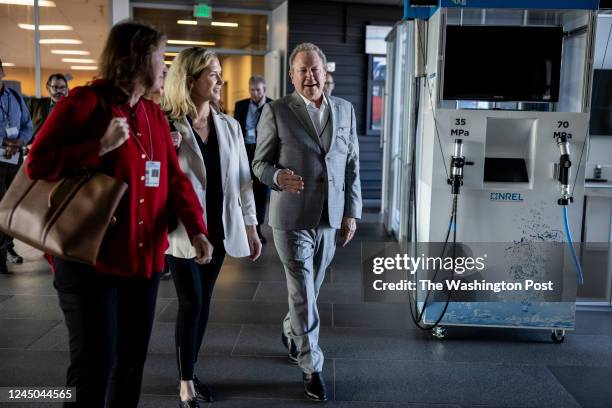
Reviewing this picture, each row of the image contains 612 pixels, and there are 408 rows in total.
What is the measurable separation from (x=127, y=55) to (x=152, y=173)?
1.18ft

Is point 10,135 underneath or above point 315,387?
above

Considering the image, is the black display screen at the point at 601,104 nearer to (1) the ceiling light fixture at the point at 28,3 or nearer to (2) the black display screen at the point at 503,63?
(2) the black display screen at the point at 503,63

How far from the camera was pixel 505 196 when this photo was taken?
11.9 feet

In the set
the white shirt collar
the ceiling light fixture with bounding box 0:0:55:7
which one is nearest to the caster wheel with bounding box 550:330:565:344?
the white shirt collar

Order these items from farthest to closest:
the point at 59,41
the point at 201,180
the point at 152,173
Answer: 1. the point at 59,41
2. the point at 201,180
3. the point at 152,173

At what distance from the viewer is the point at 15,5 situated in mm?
8711

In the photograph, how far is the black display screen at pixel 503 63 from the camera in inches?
141

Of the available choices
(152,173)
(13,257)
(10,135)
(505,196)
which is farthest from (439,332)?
(13,257)

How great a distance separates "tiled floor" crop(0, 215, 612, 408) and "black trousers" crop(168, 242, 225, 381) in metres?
0.29

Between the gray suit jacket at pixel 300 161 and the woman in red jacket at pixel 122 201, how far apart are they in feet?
3.09

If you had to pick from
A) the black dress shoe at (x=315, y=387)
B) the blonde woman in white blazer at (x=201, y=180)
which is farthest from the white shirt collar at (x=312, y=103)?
the black dress shoe at (x=315, y=387)

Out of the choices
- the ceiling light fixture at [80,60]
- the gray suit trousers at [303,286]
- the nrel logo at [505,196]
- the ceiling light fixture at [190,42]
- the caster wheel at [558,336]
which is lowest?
the caster wheel at [558,336]

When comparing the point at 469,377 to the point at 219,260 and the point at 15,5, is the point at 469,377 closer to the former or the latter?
the point at 219,260

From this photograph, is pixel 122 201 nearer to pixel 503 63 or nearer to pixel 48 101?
pixel 503 63
